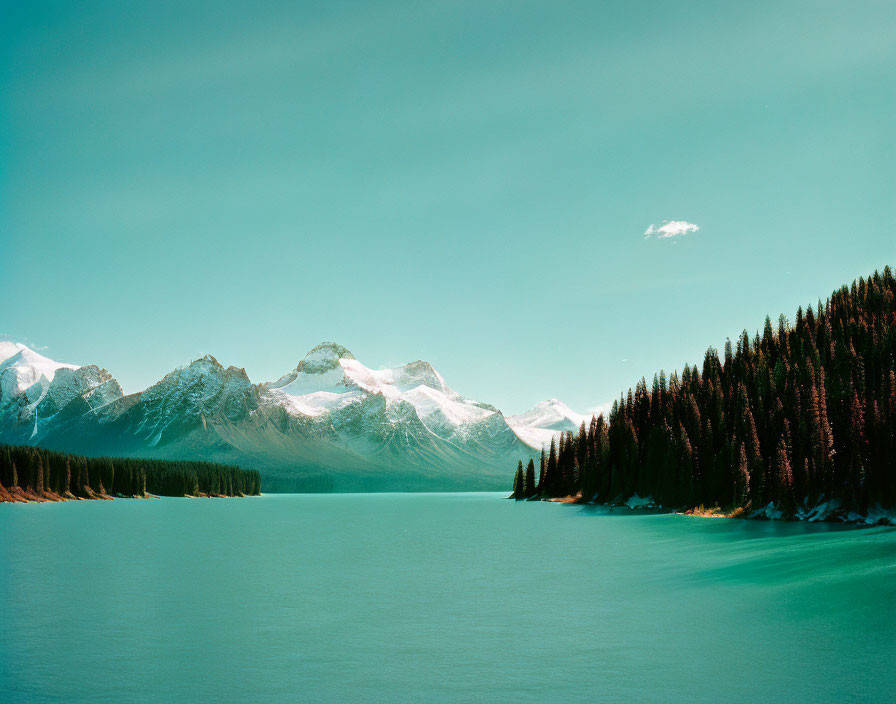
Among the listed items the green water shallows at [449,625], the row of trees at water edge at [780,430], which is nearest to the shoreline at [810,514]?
the row of trees at water edge at [780,430]

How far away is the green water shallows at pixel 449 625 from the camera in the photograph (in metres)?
24.8

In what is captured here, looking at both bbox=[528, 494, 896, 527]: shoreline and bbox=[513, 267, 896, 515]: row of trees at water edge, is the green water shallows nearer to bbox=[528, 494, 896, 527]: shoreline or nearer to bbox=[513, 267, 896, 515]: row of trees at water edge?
bbox=[528, 494, 896, 527]: shoreline

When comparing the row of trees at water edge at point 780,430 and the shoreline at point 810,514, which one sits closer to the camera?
the shoreline at point 810,514

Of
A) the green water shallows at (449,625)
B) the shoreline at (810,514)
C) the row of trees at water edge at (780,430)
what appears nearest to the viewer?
the green water shallows at (449,625)

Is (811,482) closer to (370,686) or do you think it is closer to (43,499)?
(370,686)

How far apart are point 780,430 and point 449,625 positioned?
118310 millimetres

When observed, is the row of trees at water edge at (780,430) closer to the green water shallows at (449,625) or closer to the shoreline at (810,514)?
the shoreline at (810,514)

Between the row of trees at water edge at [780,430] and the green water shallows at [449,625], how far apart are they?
159ft

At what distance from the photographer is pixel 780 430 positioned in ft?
445

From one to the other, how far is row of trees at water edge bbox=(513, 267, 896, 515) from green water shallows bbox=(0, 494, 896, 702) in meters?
48.5

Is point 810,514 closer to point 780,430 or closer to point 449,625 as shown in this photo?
point 780,430

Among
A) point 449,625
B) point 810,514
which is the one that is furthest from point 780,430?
point 449,625

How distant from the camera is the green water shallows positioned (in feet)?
81.4

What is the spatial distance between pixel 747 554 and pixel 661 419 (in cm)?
11899
